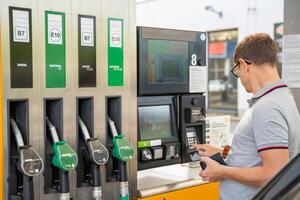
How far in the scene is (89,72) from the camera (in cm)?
205

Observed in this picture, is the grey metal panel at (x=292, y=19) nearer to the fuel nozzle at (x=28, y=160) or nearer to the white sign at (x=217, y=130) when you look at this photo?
the white sign at (x=217, y=130)

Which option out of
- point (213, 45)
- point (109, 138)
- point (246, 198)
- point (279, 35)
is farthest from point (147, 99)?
point (213, 45)

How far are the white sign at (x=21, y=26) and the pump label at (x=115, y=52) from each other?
44 cm

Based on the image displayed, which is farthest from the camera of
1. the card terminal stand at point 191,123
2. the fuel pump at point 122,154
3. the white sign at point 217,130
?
the white sign at point 217,130

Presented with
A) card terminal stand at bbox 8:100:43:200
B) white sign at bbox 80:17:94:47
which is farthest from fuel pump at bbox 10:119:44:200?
white sign at bbox 80:17:94:47

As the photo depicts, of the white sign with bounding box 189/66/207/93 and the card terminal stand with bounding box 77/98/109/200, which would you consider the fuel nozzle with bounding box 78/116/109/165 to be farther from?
the white sign with bounding box 189/66/207/93

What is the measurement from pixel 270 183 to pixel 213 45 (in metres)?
8.29

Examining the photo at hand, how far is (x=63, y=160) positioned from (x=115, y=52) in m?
0.61

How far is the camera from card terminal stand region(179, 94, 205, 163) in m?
2.67

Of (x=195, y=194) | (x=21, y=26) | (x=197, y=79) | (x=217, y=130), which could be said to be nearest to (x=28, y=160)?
(x=21, y=26)

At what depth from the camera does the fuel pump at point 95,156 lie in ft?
6.39

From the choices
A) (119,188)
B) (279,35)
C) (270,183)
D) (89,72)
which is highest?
(279,35)

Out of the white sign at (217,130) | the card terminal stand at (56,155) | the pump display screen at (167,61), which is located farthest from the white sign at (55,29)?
the white sign at (217,130)

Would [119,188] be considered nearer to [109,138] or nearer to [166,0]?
[109,138]
